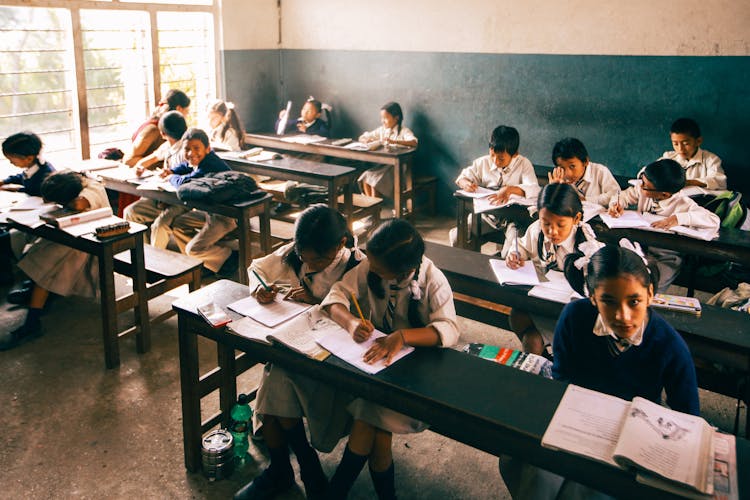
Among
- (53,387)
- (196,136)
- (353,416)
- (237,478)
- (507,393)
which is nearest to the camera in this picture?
(507,393)

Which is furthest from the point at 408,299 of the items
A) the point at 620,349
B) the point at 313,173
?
the point at 313,173

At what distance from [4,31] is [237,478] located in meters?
4.19

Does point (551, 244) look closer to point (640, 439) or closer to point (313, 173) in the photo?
point (640, 439)

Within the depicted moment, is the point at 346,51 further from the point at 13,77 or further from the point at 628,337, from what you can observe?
the point at 628,337

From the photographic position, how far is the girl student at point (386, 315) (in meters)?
2.25

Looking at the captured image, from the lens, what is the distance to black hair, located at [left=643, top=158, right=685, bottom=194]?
3.79 metres

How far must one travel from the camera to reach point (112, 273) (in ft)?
11.5

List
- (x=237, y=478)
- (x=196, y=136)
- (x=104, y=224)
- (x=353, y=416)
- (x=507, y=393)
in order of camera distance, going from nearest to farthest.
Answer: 1. (x=507, y=393)
2. (x=353, y=416)
3. (x=237, y=478)
4. (x=104, y=224)
5. (x=196, y=136)

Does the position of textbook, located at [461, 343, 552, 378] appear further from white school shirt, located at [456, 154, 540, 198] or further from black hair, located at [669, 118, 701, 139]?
black hair, located at [669, 118, 701, 139]

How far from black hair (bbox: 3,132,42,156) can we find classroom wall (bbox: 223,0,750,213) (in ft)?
10.0

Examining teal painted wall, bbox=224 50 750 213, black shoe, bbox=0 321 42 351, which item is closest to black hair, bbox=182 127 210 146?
black shoe, bbox=0 321 42 351

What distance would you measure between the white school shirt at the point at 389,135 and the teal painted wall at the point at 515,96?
0.33m

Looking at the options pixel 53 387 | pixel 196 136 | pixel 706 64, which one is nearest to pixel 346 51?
pixel 196 136

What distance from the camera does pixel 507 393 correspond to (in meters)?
1.99
